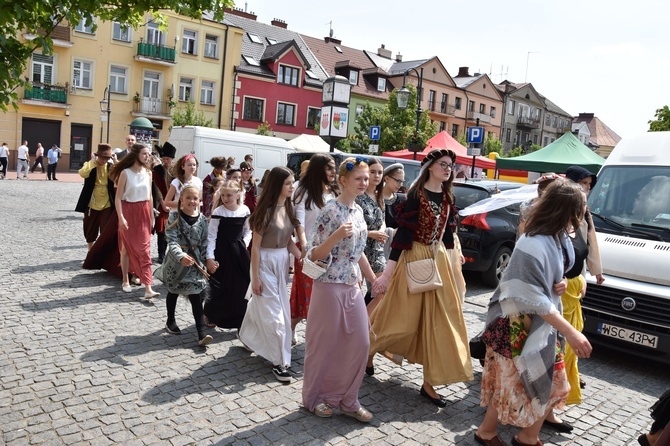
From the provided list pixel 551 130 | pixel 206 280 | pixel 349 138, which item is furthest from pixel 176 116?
pixel 551 130

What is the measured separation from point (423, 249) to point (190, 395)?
85.8 inches

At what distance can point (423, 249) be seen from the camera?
4.59m

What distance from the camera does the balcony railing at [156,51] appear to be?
3641cm

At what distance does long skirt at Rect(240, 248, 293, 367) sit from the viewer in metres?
4.90

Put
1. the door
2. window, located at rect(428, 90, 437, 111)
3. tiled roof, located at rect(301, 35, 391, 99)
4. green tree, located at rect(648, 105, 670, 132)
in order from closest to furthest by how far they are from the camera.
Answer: green tree, located at rect(648, 105, 670, 132) < the door < tiled roof, located at rect(301, 35, 391, 99) < window, located at rect(428, 90, 437, 111)

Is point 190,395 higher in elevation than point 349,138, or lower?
lower

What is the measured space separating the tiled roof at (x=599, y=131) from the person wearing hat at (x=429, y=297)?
87423 mm

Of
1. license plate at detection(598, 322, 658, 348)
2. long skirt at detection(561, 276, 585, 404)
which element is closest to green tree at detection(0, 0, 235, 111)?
long skirt at detection(561, 276, 585, 404)

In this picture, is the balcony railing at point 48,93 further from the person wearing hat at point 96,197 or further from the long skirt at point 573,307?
the long skirt at point 573,307

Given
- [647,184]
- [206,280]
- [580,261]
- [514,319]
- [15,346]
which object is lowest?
[15,346]

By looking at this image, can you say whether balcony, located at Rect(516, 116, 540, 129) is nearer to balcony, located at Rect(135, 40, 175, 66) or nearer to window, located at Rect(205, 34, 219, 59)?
window, located at Rect(205, 34, 219, 59)

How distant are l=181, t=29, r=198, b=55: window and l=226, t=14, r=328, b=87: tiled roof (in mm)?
3507

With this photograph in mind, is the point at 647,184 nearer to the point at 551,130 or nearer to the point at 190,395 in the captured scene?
the point at 190,395

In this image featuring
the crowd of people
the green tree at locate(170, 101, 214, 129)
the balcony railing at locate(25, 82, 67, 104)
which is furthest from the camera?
the green tree at locate(170, 101, 214, 129)
